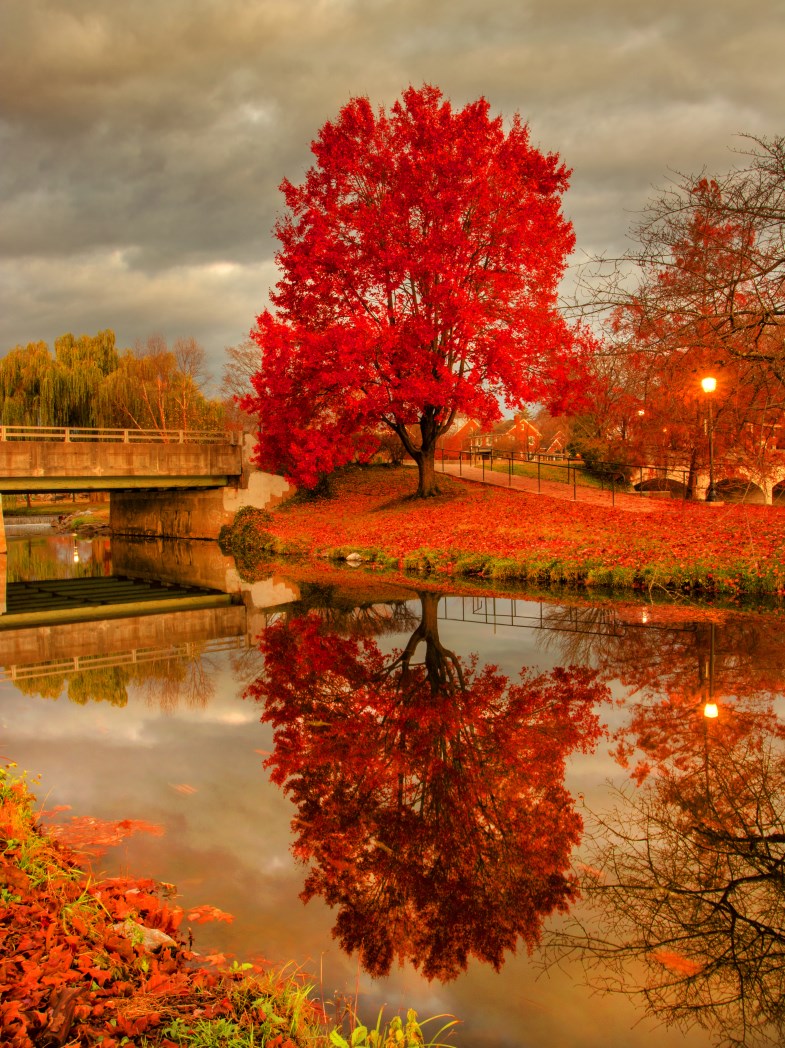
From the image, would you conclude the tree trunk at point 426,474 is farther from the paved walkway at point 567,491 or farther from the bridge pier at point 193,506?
the bridge pier at point 193,506

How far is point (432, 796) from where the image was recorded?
6141 mm

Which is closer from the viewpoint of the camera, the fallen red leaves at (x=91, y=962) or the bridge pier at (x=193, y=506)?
the fallen red leaves at (x=91, y=962)

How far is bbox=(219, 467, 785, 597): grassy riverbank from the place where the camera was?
16.3 metres

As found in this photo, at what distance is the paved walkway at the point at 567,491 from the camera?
27.0 meters

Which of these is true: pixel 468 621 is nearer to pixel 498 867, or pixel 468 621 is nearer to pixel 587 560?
pixel 587 560

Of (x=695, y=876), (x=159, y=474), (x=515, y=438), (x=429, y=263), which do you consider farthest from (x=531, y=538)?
(x=515, y=438)

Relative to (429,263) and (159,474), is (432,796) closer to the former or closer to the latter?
(429,263)

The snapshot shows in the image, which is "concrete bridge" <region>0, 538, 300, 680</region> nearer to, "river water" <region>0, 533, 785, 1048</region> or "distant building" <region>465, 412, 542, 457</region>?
"river water" <region>0, 533, 785, 1048</region>

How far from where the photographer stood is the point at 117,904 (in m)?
4.41

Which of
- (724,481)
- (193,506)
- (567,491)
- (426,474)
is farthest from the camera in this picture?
(193,506)

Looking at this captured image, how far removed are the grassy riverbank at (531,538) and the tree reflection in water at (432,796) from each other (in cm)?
440

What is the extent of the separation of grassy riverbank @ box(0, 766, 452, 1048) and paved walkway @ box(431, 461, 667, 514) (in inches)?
872

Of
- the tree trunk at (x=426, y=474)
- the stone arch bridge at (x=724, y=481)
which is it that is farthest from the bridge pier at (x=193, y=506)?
the stone arch bridge at (x=724, y=481)

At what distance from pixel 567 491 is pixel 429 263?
10350mm
